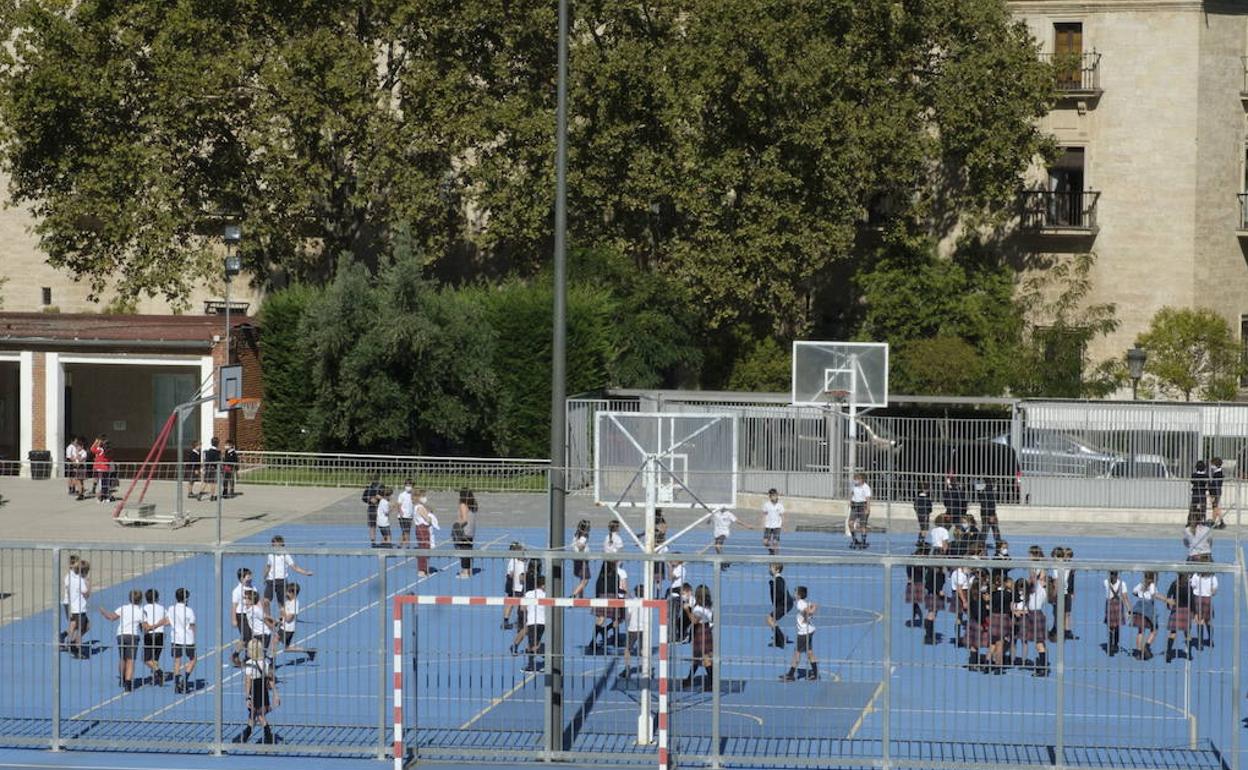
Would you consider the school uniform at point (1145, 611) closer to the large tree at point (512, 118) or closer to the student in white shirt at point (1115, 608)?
the student in white shirt at point (1115, 608)

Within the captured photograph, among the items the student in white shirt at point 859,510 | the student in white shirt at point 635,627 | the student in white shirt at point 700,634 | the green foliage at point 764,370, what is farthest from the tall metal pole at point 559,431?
the green foliage at point 764,370

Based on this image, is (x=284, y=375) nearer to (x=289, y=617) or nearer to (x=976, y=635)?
(x=289, y=617)

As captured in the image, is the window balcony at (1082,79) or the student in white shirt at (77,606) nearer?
the student in white shirt at (77,606)

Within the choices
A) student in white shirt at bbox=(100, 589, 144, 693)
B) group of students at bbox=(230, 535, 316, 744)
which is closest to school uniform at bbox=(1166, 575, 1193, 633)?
group of students at bbox=(230, 535, 316, 744)

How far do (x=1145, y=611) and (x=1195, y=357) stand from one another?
2870 cm

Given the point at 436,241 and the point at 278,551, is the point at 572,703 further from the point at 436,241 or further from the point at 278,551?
the point at 436,241

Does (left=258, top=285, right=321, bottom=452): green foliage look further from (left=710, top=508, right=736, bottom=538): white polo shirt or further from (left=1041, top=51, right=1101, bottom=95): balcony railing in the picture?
(left=1041, top=51, right=1101, bottom=95): balcony railing

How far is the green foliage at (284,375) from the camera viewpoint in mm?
43438

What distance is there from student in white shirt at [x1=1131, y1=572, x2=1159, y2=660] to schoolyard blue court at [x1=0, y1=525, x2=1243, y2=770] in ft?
0.53

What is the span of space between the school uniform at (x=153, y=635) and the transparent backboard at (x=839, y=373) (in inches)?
823

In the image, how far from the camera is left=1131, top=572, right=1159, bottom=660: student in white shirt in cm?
1945

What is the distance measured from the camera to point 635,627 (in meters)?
18.8

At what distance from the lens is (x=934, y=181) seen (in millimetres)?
50875

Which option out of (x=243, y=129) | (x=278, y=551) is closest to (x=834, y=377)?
(x=243, y=129)
